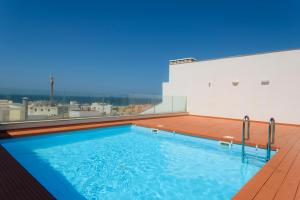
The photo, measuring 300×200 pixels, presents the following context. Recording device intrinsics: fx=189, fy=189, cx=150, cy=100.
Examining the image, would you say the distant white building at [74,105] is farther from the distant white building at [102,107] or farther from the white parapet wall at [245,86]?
the white parapet wall at [245,86]

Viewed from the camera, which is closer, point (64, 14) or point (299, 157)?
point (299, 157)

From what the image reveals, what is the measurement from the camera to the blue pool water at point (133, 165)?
125 inches

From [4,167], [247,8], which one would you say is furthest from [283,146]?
[247,8]

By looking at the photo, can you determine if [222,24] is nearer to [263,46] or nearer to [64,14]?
[263,46]

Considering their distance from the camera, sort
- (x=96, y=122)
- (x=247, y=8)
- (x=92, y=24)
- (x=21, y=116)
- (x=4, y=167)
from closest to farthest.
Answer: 1. (x=4, y=167)
2. (x=21, y=116)
3. (x=96, y=122)
4. (x=247, y=8)
5. (x=92, y=24)

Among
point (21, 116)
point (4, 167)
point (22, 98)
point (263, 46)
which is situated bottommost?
point (4, 167)

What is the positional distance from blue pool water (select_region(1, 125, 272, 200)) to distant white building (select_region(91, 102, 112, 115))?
5.75 ft

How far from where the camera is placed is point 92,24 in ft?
46.9

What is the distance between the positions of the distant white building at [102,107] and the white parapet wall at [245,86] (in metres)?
6.18

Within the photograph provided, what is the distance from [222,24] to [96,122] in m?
11.1

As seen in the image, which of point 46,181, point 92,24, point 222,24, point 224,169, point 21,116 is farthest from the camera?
point 92,24

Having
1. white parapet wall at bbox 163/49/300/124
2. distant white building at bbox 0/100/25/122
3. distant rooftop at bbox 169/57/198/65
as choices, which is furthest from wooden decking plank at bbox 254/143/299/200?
distant rooftop at bbox 169/57/198/65

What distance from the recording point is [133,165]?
4.37 metres

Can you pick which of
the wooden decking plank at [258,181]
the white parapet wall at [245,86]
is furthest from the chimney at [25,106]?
the white parapet wall at [245,86]
